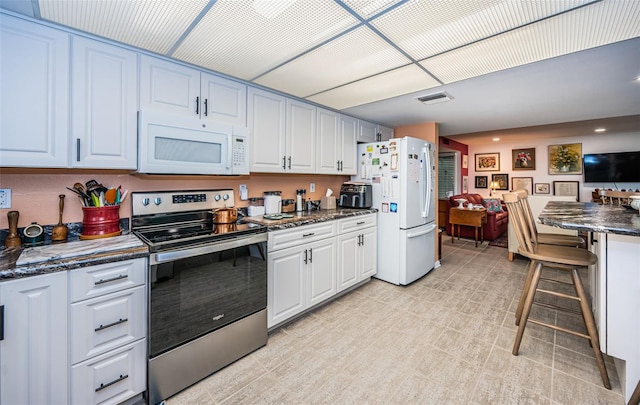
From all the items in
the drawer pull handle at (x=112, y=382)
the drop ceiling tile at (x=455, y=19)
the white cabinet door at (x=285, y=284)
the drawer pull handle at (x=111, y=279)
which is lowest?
the drawer pull handle at (x=112, y=382)

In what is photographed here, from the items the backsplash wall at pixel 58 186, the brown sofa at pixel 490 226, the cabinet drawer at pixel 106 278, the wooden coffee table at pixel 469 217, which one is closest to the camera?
the cabinet drawer at pixel 106 278

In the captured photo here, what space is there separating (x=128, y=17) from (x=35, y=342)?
173cm

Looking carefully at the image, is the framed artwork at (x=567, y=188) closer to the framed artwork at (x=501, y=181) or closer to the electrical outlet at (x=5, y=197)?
the framed artwork at (x=501, y=181)

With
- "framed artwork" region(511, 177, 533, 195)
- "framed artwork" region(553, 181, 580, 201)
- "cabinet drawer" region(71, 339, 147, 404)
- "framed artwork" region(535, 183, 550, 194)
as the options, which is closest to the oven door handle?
"cabinet drawer" region(71, 339, 147, 404)

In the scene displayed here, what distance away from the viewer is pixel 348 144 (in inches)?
140

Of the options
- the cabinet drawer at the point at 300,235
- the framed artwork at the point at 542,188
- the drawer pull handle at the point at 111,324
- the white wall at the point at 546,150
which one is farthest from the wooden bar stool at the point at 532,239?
the framed artwork at the point at 542,188

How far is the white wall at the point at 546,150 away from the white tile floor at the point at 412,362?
18.1ft

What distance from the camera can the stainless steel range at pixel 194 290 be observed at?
5.24 feet

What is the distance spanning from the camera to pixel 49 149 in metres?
1.56

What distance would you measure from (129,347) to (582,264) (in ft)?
9.41

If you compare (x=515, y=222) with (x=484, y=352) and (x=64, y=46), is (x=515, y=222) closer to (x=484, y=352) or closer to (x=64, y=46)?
(x=484, y=352)

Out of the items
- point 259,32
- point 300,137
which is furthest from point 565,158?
point 259,32

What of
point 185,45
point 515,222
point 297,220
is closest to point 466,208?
point 515,222

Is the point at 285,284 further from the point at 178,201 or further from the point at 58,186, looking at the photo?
the point at 58,186
